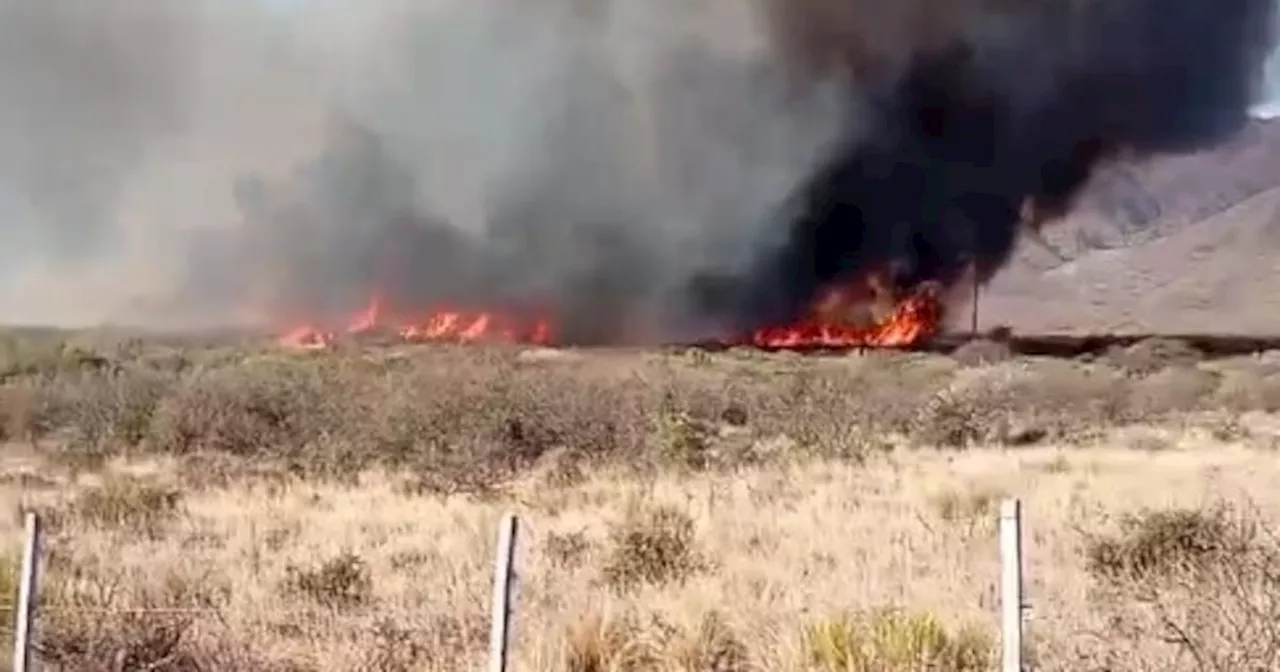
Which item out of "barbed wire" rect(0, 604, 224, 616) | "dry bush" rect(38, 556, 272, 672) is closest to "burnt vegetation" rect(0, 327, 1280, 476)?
"dry bush" rect(38, 556, 272, 672)

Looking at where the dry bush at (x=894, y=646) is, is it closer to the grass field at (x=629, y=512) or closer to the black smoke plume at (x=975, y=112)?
the grass field at (x=629, y=512)

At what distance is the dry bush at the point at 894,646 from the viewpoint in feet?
39.8

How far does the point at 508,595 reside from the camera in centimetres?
1018

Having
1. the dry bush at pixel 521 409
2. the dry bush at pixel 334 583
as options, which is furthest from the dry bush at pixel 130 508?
the dry bush at pixel 334 583

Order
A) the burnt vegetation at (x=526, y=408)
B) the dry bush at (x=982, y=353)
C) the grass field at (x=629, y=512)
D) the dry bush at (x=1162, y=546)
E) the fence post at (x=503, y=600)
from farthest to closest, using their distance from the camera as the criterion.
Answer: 1. the dry bush at (x=982, y=353)
2. the burnt vegetation at (x=526, y=408)
3. the dry bush at (x=1162, y=546)
4. the grass field at (x=629, y=512)
5. the fence post at (x=503, y=600)

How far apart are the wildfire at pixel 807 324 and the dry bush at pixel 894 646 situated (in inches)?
972

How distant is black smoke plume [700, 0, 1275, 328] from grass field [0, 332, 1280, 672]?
9.59 ft

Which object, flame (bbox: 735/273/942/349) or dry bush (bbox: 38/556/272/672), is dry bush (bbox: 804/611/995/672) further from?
flame (bbox: 735/273/942/349)

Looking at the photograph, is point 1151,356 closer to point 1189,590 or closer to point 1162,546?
point 1162,546

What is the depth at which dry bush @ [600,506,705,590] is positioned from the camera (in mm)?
16344

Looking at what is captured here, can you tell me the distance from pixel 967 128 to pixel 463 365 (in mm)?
9924

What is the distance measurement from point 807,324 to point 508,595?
28.1 metres

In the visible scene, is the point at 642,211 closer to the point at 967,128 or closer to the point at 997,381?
the point at 967,128

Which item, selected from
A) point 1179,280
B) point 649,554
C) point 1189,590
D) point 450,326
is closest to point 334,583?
point 649,554
